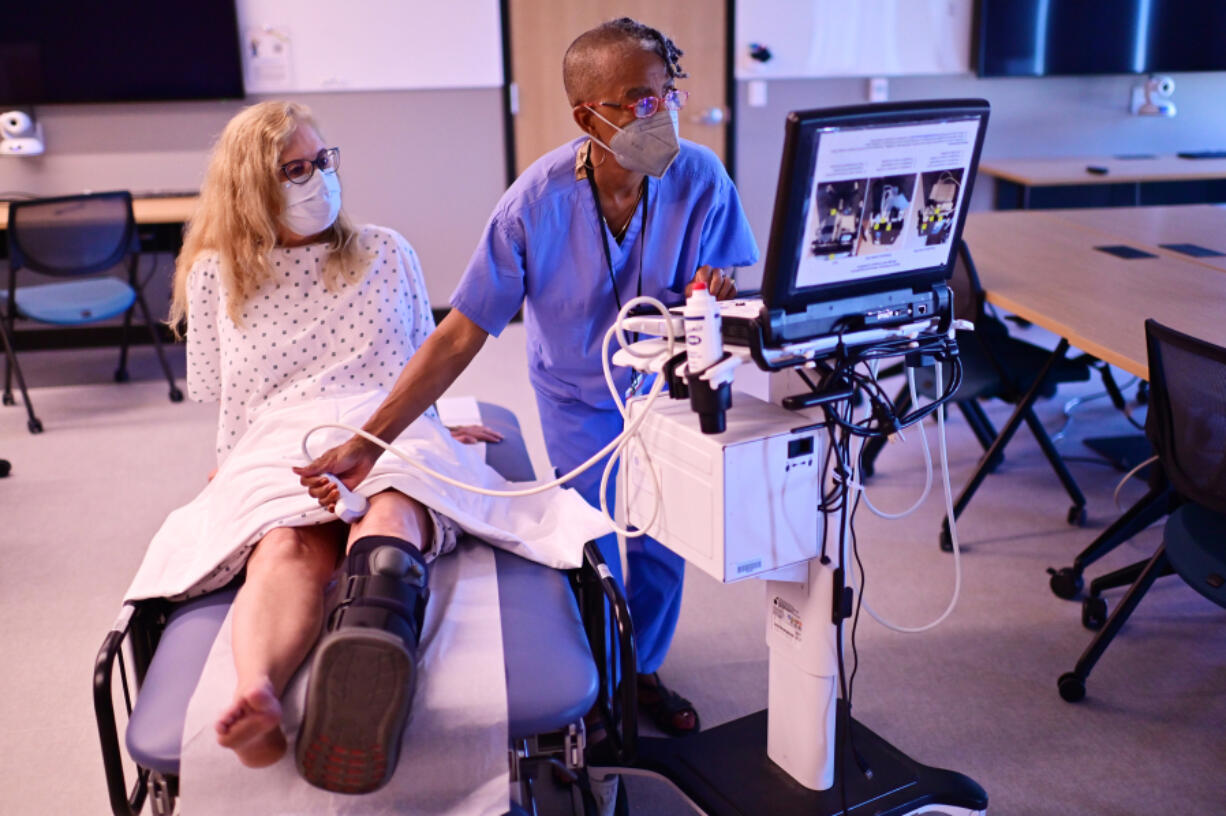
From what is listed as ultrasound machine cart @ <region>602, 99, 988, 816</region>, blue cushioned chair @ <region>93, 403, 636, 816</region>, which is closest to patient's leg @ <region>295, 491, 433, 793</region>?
blue cushioned chair @ <region>93, 403, 636, 816</region>

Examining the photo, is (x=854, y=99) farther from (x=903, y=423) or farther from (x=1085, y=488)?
(x=903, y=423)

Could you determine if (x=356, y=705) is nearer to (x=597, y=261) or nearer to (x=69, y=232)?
(x=597, y=261)

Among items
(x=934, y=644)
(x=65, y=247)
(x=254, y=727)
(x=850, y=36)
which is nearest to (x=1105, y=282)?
(x=934, y=644)

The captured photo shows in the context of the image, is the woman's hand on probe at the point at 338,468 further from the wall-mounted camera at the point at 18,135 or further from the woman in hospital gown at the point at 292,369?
A: the wall-mounted camera at the point at 18,135

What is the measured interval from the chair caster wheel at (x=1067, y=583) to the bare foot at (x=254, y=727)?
1.92 meters

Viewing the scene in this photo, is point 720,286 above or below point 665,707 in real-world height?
above

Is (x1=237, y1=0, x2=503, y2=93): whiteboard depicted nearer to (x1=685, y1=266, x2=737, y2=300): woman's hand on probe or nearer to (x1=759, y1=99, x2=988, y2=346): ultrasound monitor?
(x1=685, y1=266, x2=737, y2=300): woman's hand on probe

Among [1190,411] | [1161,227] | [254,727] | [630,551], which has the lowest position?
[630,551]

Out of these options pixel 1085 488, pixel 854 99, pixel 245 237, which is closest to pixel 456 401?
pixel 245 237

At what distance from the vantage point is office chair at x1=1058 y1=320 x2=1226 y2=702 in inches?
73.0

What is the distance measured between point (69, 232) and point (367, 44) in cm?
161

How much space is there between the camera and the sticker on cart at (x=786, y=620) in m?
1.56

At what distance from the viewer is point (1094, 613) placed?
94.7 inches

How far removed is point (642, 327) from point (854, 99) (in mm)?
4238
